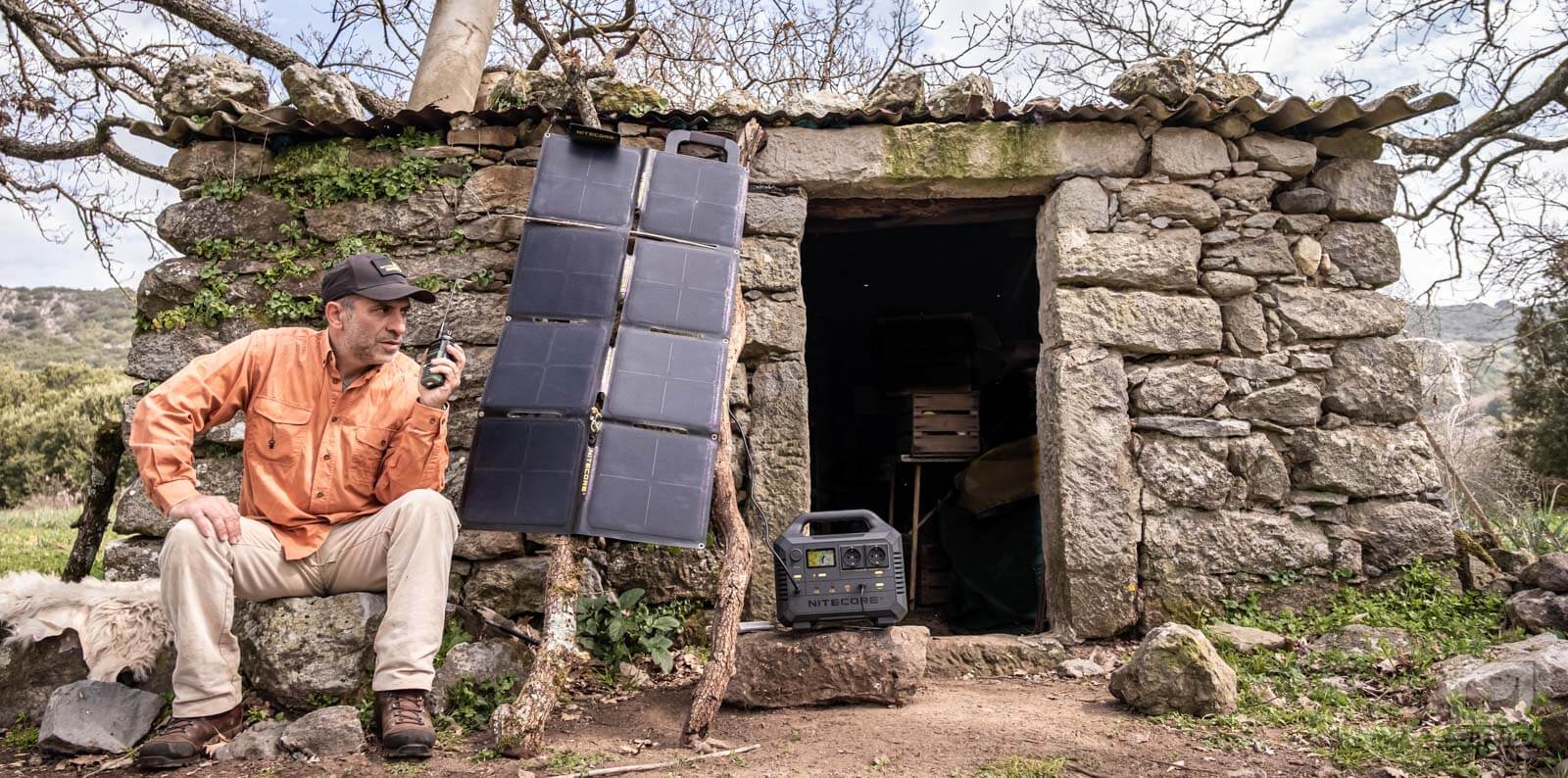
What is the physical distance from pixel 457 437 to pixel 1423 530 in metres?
4.30

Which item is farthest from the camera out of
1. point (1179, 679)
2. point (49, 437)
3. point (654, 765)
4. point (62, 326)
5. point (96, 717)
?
point (62, 326)

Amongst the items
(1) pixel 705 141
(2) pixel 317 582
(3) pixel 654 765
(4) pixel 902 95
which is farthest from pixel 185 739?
(4) pixel 902 95

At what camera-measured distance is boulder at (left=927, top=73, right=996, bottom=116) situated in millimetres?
4371

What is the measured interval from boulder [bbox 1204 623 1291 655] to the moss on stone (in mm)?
2136

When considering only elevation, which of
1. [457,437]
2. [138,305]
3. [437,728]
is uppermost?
[138,305]

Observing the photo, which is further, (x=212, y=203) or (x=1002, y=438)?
(x=1002, y=438)

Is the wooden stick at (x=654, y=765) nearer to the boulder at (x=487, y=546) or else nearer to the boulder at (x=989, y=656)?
the boulder at (x=989, y=656)

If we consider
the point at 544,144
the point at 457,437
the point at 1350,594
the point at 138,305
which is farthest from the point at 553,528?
the point at 1350,594

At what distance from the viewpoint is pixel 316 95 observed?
13.9ft

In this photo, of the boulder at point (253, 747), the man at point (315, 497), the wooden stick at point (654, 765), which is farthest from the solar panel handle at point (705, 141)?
the boulder at point (253, 747)

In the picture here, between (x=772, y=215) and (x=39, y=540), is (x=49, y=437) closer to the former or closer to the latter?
(x=39, y=540)

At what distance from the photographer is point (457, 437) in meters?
4.12

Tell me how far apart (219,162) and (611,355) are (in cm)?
227

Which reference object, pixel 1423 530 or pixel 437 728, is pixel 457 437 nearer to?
pixel 437 728
